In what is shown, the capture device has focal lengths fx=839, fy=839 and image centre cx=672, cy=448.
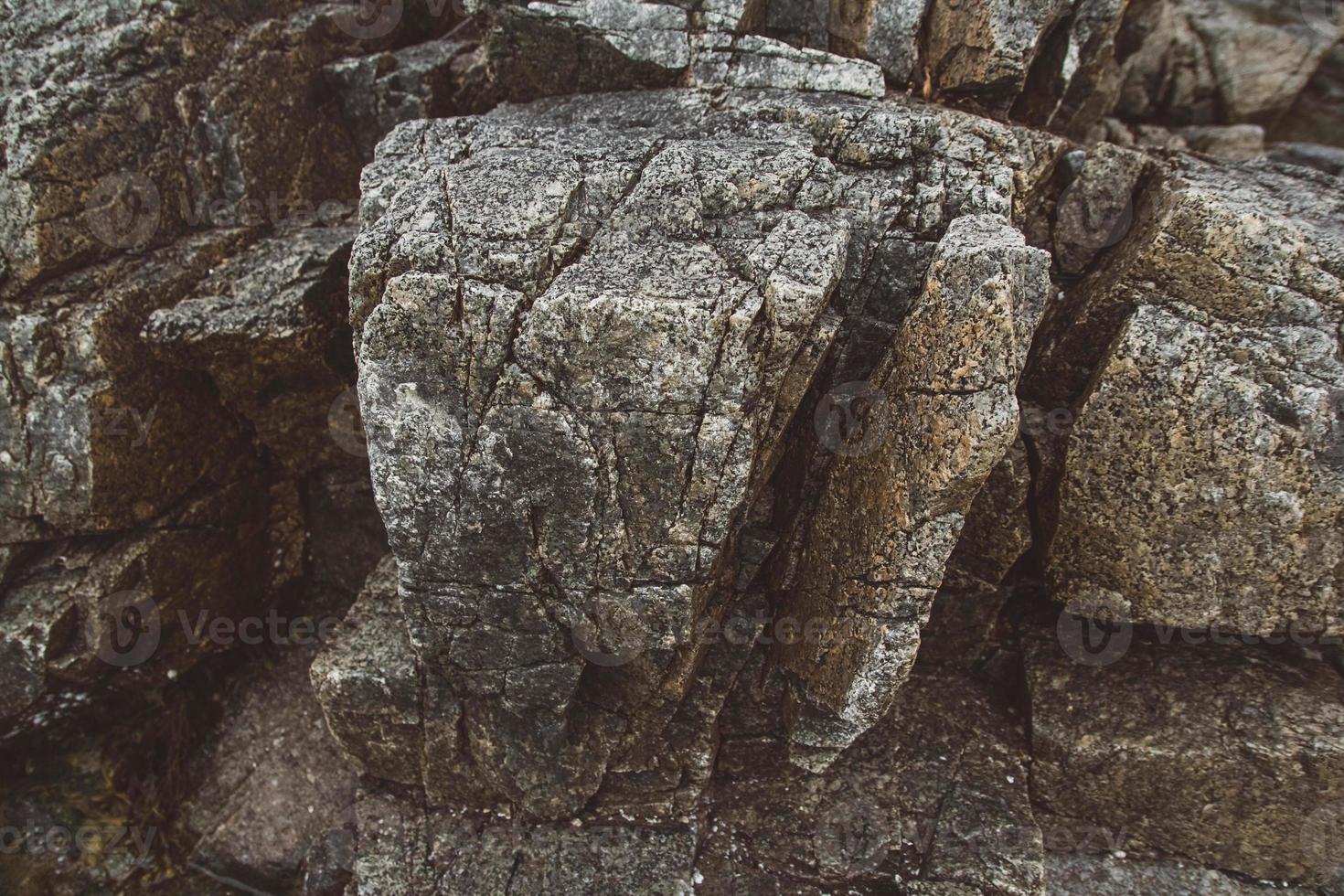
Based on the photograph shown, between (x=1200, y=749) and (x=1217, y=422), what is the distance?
2625 millimetres

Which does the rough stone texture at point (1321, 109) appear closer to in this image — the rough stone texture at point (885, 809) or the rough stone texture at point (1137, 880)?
the rough stone texture at point (885, 809)

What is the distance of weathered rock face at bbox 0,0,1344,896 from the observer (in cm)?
552

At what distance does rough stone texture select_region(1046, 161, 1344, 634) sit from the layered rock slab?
145 centimetres

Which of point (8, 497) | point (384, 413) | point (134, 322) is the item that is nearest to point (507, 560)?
point (384, 413)

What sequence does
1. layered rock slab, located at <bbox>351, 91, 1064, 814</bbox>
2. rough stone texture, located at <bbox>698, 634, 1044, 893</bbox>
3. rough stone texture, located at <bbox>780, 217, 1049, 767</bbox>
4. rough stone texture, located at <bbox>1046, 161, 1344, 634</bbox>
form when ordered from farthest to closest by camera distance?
rough stone texture, located at <bbox>698, 634, 1044, 893</bbox>
rough stone texture, located at <bbox>1046, 161, 1344, 634</bbox>
layered rock slab, located at <bbox>351, 91, 1064, 814</bbox>
rough stone texture, located at <bbox>780, 217, 1049, 767</bbox>

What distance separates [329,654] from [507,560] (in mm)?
2198

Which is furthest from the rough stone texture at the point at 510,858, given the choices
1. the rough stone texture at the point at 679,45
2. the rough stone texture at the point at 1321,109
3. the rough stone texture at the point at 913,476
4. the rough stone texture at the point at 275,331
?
the rough stone texture at the point at 1321,109

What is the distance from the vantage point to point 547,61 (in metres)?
7.03

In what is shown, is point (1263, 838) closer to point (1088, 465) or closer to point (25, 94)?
point (1088, 465)

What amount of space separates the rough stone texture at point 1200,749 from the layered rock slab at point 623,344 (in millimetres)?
2353

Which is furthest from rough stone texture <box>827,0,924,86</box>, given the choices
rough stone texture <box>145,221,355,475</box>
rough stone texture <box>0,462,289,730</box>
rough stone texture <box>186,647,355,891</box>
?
rough stone texture <box>186,647,355,891</box>

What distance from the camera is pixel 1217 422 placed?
5902 mm

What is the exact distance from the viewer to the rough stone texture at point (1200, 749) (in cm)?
643

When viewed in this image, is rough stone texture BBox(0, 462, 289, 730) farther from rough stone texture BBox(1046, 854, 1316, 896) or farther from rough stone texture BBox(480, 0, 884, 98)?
rough stone texture BBox(1046, 854, 1316, 896)
